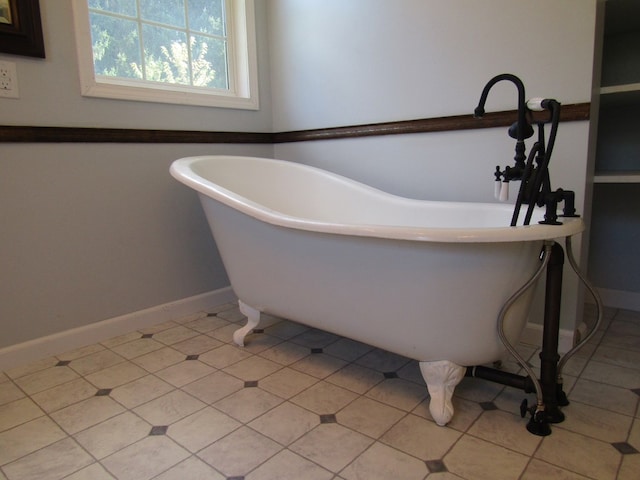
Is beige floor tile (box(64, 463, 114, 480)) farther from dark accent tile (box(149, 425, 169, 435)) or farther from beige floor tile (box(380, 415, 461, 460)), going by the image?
beige floor tile (box(380, 415, 461, 460))

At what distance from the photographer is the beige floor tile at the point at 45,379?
5.23 ft

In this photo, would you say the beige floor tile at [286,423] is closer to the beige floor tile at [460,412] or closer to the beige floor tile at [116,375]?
the beige floor tile at [460,412]

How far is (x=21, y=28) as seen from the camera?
1.66 metres

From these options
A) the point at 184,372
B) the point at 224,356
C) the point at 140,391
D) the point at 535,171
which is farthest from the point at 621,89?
the point at 140,391

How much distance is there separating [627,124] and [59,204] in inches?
98.9

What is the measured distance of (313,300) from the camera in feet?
5.11

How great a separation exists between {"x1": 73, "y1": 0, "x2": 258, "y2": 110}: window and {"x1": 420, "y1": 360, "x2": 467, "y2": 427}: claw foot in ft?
5.60

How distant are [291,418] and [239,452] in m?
0.20

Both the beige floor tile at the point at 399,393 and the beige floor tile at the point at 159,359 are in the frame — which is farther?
the beige floor tile at the point at 159,359

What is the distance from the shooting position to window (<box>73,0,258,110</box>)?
1972mm

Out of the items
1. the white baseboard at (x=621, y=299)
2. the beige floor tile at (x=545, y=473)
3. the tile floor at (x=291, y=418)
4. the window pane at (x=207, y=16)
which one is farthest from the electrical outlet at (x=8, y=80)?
the white baseboard at (x=621, y=299)

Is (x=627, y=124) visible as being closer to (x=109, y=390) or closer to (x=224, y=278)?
(x=224, y=278)

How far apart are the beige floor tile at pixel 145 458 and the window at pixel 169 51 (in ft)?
4.64

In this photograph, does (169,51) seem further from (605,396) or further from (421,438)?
(605,396)
